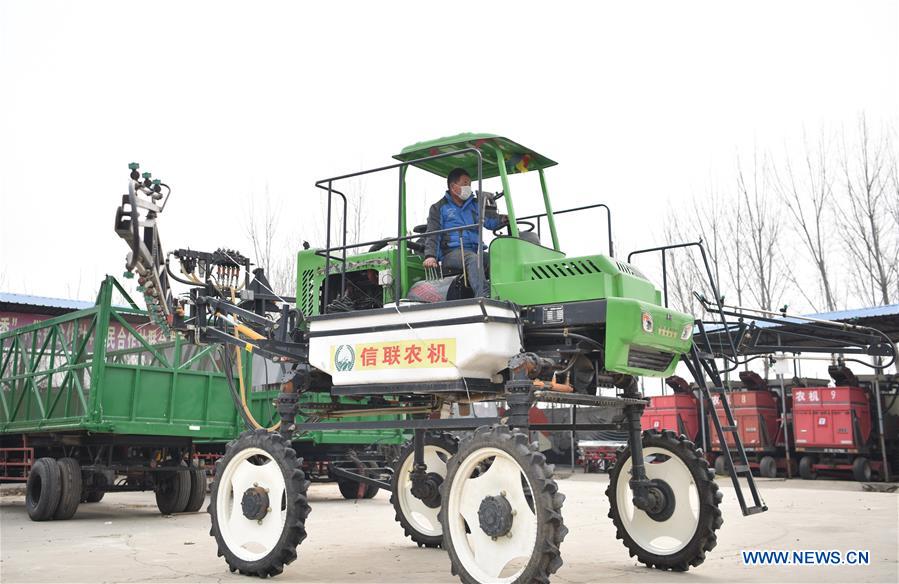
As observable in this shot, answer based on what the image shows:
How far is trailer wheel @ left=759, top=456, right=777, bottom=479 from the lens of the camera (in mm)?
22516

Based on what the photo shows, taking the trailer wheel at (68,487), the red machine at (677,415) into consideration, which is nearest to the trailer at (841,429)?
the red machine at (677,415)

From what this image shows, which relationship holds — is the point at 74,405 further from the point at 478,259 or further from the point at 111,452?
the point at 478,259

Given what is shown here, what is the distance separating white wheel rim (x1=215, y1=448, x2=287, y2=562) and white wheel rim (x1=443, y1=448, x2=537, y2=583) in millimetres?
1665

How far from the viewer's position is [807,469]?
21.6 metres

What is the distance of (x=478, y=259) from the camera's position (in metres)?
6.91

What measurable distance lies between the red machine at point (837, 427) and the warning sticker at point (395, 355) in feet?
54.4

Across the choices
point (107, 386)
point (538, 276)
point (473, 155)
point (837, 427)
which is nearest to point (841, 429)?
point (837, 427)

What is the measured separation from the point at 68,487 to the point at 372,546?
5.29 meters

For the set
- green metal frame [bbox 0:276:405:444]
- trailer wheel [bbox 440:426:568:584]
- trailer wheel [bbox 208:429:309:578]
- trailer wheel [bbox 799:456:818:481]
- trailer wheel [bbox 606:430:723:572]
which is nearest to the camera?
trailer wheel [bbox 440:426:568:584]

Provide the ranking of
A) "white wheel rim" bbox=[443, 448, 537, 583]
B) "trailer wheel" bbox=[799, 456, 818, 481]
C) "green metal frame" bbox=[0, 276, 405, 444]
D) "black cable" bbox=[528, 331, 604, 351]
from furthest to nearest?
"trailer wheel" bbox=[799, 456, 818, 481] → "green metal frame" bbox=[0, 276, 405, 444] → "black cable" bbox=[528, 331, 604, 351] → "white wheel rim" bbox=[443, 448, 537, 583]

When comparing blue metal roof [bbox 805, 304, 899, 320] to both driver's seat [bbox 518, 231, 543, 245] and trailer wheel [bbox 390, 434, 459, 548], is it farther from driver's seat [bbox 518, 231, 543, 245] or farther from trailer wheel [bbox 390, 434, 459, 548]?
driver's seat [bbox 518, 231, 543, 245]

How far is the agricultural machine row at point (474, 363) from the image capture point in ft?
20.8

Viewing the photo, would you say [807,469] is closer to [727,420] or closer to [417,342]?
[727,420]

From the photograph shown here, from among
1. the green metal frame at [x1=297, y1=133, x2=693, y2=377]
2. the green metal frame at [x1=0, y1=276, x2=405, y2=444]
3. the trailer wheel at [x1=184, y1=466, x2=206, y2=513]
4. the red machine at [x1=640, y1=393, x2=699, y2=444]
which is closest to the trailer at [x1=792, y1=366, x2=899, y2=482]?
the red machine at [x1=640, y1=393, x2=699, y2=444]
